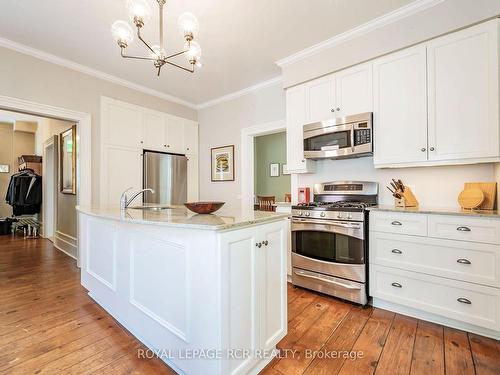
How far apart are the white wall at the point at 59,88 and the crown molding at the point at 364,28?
5.12 ft

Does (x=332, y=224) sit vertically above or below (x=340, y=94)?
below

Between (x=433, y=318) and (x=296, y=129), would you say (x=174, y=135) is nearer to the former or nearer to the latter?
(x=296, y=129)

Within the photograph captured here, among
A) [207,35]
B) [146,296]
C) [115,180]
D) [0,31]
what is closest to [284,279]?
[146,296]

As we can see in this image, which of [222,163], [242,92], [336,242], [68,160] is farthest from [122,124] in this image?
[336,242]

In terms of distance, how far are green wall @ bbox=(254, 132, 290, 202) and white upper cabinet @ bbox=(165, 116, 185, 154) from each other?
249cm

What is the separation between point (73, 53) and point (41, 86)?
550 millimetres

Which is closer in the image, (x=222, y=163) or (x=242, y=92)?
(x=242, y=92)

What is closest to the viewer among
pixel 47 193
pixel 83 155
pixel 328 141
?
pixel 328 141

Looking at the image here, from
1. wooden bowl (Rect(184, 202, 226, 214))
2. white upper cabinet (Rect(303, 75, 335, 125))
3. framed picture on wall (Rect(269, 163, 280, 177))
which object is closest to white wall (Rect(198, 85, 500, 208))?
white upper cabinet (Rect(303, 75, 335, 125))

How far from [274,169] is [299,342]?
486cm

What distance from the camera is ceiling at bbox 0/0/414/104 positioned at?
2111mm

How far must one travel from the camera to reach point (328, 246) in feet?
7.87

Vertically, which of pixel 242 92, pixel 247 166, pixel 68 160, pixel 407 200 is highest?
pixel 242 92

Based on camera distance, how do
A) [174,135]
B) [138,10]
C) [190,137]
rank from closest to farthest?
[138,10], [174,135], [190,137]
